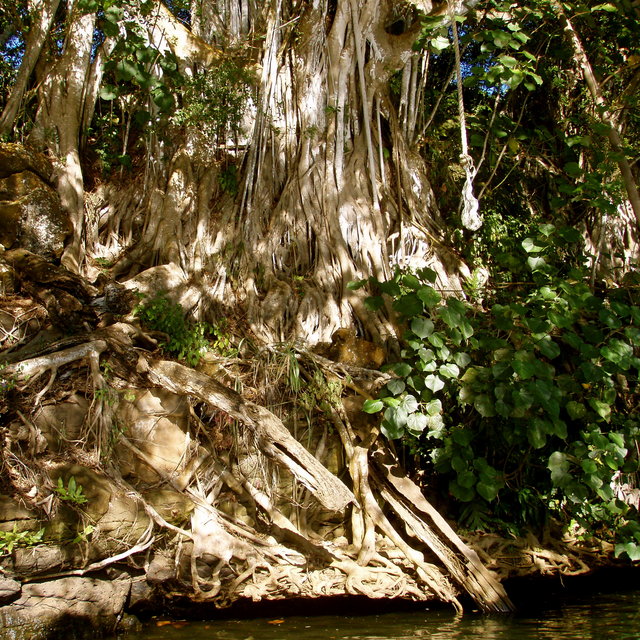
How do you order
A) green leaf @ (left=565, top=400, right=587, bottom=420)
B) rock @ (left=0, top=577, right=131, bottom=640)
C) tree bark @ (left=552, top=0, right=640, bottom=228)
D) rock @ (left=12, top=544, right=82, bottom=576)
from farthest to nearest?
tree bark @ (left=552, top=0, right=640, bottom=228) < green leaf @ (left=565, top=400, right=587, bottom=420) < rock @ (left=12, top=544, right=82, bottom=576) < rock @ (left=0, top=577, right=131, bottom=640)

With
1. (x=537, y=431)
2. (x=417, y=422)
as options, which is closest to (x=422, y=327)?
(x=417, y=422)

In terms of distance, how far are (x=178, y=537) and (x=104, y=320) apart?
5.28 feet

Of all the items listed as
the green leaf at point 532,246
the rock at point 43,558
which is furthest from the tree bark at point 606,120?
the rock at point 43,558

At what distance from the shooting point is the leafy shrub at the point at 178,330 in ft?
13.5

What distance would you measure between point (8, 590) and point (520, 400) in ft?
9.09

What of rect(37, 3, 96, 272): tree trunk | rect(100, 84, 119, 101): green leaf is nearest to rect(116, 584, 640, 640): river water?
rect(37, 3, 96, 272): tree trunk

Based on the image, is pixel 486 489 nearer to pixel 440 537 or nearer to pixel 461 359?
pixel 440 537

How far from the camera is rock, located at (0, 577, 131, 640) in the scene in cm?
269

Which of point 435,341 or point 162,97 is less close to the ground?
point 162,97

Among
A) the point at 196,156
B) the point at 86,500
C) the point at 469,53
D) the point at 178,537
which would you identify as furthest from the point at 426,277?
the point at 469,53

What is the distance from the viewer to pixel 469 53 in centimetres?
681

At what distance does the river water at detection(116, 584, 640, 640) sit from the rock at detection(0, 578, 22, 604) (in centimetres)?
59

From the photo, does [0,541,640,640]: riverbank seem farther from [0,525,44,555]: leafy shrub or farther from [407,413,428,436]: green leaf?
[407,413,428,436]: green leaf

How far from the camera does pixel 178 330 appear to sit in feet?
13.9
